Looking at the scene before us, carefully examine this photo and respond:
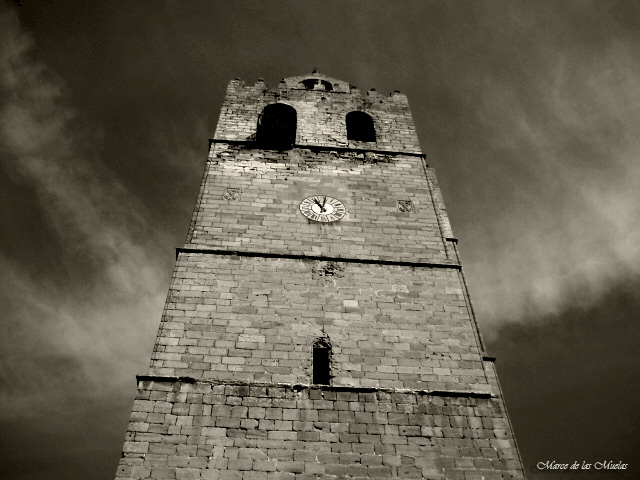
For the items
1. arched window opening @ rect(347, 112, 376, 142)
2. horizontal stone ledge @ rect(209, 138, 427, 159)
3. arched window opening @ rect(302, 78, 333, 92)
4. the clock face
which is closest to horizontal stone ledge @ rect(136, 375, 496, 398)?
the clock face

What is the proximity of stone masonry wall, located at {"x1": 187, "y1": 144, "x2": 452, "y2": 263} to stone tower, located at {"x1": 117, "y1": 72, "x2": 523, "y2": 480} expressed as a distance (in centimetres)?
3

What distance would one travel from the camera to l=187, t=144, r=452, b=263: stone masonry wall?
8602 millimetres

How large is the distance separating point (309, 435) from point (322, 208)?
4313mm

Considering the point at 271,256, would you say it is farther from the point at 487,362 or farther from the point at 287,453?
the point at 487,362

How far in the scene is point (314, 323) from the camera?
7.40 m

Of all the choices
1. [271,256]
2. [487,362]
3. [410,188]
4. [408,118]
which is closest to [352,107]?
[408,118]

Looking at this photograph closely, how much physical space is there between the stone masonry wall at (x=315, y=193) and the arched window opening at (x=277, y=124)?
113cm

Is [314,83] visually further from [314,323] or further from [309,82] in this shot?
[314,323]

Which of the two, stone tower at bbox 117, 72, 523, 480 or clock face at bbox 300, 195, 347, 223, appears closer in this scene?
stone tower at bbox 117, 72, 523, 480

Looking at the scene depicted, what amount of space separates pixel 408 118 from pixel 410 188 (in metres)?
3.06

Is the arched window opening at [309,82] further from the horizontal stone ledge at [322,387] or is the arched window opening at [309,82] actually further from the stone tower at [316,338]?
the horizontal stone ledge at [322,387]

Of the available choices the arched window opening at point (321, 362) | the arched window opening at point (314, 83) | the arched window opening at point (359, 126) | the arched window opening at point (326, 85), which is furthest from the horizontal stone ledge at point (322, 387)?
the arched window opening at point (314, 83)

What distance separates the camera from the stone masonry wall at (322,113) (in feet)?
36.8

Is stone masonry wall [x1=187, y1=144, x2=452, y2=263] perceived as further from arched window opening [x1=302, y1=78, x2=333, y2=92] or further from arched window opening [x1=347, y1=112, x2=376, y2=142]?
arched window opening [x1=302, y1=78, x2=333, y2=92]
